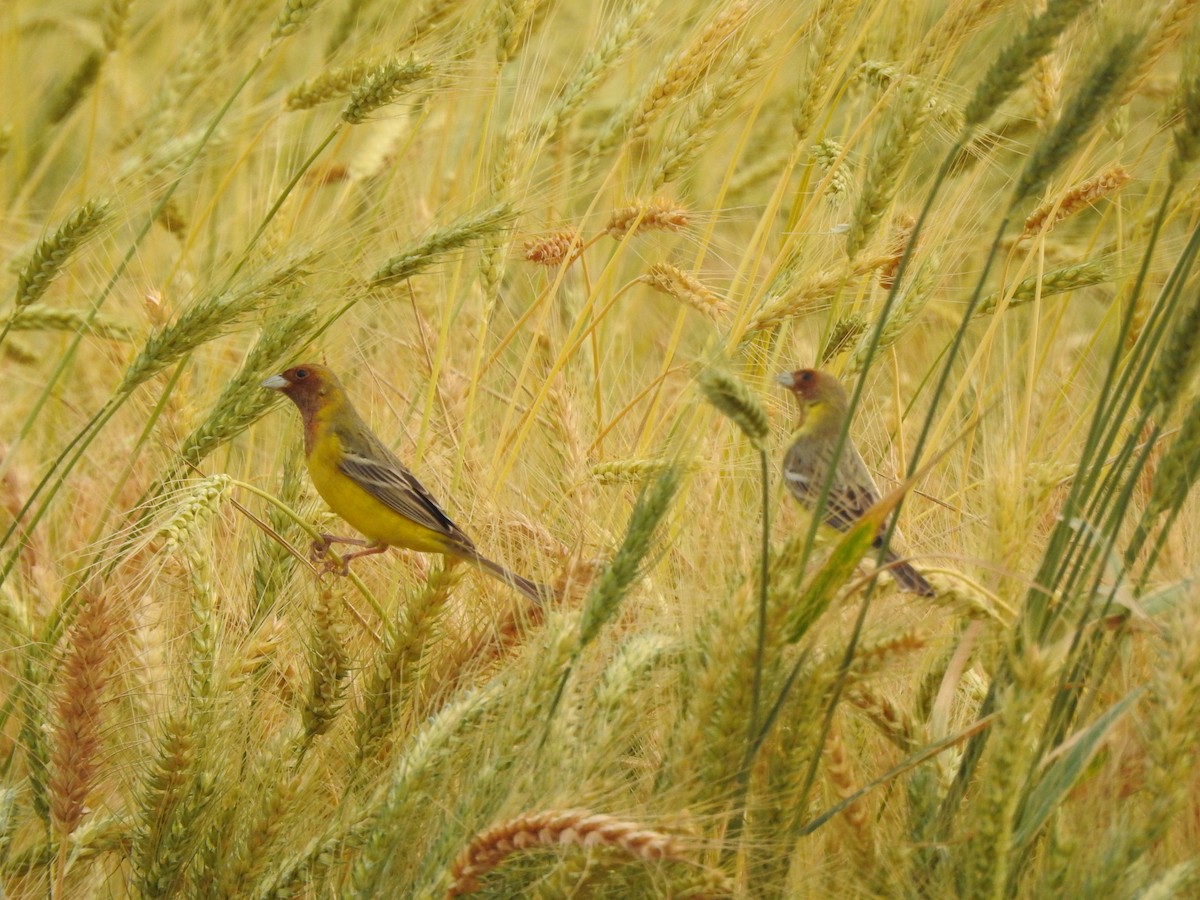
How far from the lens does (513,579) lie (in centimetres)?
255

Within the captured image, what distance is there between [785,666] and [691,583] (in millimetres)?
306

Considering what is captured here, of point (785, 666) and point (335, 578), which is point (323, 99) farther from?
point (785, 666)

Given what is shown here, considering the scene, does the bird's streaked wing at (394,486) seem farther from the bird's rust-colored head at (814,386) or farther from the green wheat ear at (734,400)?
the green wheat ear at (734,400)

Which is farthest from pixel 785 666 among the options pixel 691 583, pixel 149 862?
pixel 149 862

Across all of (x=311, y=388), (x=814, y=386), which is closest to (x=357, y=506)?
(x=311, y=388)

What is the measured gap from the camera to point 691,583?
2.29m

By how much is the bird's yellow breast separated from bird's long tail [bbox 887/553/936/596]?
4.05ft

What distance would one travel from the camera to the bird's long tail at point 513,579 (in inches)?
95.7

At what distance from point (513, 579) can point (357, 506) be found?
2.87 feet

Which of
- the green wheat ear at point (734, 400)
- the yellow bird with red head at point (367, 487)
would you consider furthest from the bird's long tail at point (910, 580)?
the yellow bird with red head at point (367, 487)

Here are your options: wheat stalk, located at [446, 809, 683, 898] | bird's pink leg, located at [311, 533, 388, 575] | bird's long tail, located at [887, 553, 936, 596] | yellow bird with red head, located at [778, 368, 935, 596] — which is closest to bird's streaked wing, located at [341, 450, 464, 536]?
bird's pink leg, located at [311, 533, 388, 575]

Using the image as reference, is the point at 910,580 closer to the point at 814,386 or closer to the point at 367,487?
the point at 814,386

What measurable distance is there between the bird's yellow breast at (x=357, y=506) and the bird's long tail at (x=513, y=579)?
0.60 metres

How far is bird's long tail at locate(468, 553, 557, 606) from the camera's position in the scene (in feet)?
7.98
